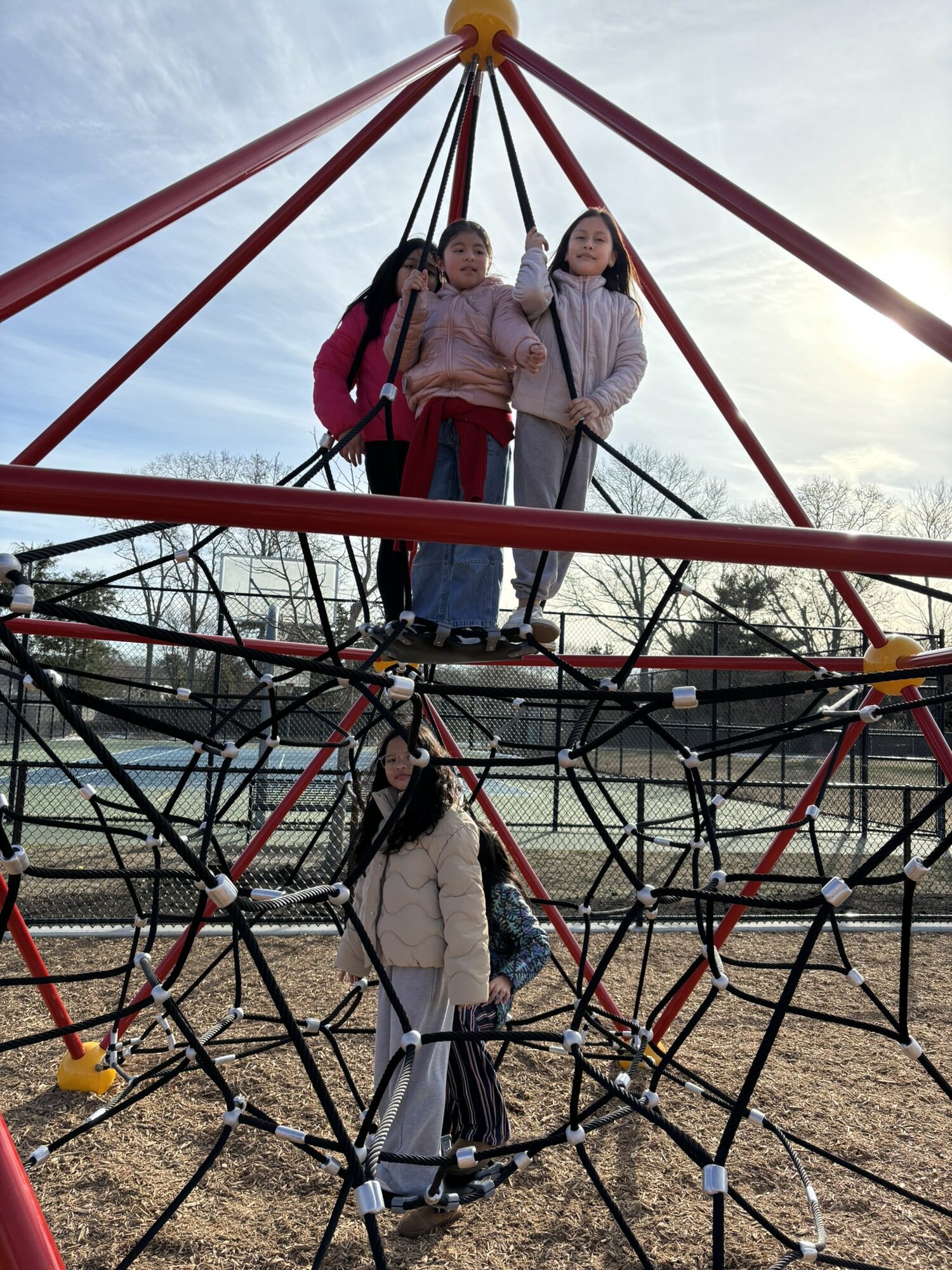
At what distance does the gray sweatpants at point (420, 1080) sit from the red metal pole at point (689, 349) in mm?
1734

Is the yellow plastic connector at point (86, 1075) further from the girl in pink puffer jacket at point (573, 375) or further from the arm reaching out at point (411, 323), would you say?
the arm reaching out at point (411, 323)

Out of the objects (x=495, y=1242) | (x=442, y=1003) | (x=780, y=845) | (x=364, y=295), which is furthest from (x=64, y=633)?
(x=780, y=845)

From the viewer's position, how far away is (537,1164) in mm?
2912

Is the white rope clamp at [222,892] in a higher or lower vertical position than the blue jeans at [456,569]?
lower

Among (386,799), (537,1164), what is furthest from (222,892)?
(537,1164)

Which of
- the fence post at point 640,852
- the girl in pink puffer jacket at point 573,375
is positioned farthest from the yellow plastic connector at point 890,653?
the girl in pink puffer jacket at point 573,375

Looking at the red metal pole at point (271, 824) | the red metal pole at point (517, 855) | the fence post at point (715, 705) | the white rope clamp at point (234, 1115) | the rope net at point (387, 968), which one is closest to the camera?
the rope net at point (387, 968)

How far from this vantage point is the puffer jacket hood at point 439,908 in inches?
97.0

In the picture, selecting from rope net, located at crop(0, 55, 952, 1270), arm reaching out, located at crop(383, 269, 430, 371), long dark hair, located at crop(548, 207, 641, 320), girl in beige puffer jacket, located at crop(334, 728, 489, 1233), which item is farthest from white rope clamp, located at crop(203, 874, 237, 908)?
long dark hair, located at crop(548, 207, 641, 320)

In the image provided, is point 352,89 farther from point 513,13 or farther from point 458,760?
point 458,760

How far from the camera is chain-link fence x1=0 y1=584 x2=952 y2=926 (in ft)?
21.7

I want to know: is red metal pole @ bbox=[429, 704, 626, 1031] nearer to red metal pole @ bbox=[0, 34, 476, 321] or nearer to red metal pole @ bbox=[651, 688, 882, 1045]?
red metal pole @ bbox=[651, 688, 882, 1045]

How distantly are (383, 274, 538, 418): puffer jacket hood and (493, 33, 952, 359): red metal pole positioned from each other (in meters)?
0.58

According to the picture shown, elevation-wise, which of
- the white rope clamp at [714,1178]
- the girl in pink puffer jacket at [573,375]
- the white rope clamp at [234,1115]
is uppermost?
the girl in pink puffer jacket at [573,375]
